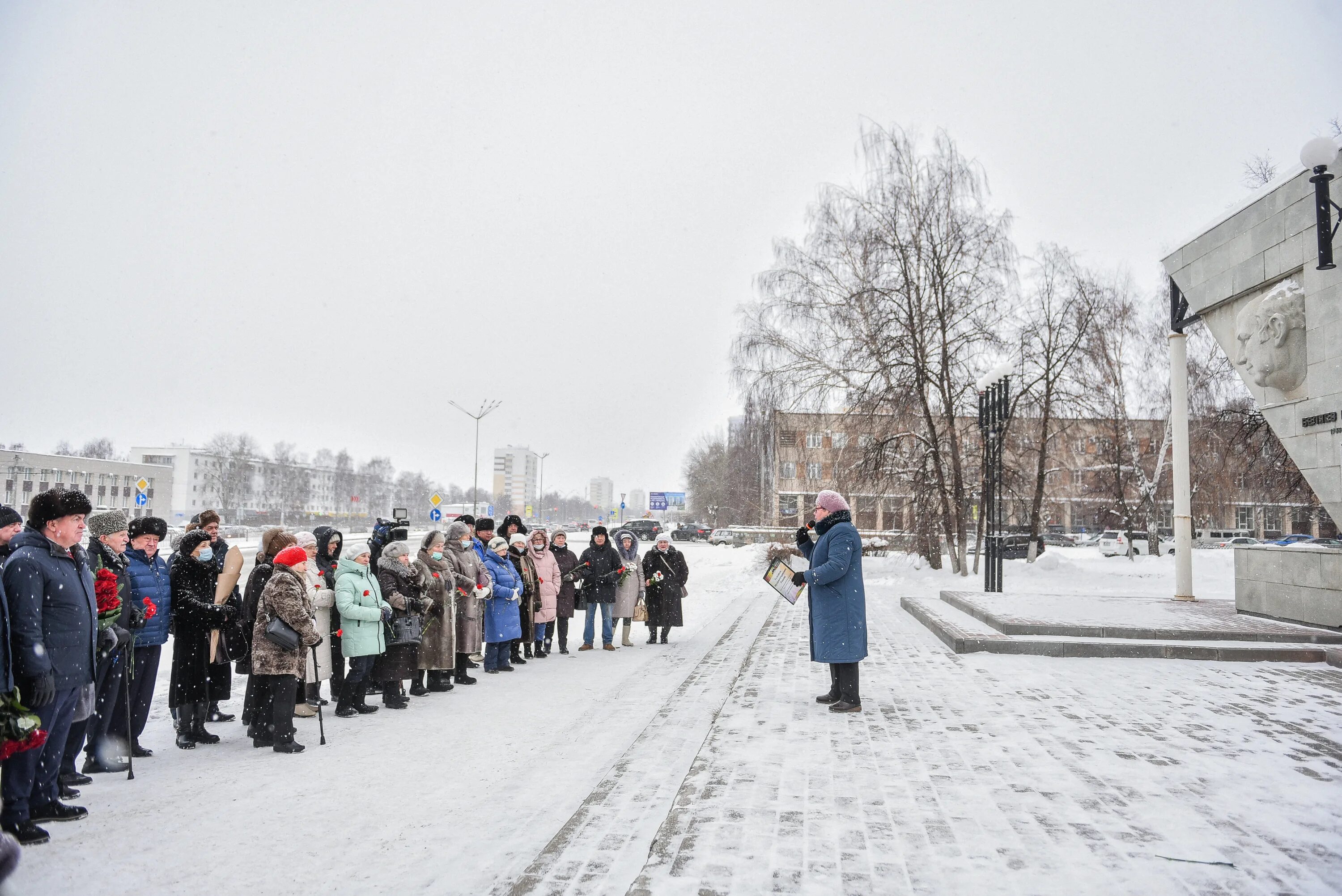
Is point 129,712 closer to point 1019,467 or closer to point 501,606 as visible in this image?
point 501,606

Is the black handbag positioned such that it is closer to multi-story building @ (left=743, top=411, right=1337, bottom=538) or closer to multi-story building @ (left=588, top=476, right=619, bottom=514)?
multi-story building @ (left=743, top=411, right=1337, bottom=538)

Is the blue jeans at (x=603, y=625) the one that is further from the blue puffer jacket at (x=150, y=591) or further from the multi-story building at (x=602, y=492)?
the multi-story building at (x=602, y=492)

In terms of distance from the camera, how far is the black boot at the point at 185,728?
6148 millimetres

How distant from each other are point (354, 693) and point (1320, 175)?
36.1 ft

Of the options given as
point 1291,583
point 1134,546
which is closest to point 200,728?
point 1291,583

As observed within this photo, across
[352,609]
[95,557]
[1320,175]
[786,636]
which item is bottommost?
[786,636]

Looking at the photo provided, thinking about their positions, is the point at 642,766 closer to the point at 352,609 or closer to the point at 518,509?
the point at 352,609

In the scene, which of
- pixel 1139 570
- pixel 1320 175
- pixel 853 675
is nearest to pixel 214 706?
pixel 853 675

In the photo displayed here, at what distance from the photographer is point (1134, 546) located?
112 feet

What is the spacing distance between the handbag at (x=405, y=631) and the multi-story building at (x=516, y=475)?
119571mm

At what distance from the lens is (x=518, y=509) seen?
113562 mm

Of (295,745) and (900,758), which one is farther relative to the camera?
(295,745)

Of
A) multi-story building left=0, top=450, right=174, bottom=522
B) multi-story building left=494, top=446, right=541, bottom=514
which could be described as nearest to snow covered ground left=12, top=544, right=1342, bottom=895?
multi-story building left=0, top=450, right=174, bottom=522

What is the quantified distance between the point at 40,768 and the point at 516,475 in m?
158
